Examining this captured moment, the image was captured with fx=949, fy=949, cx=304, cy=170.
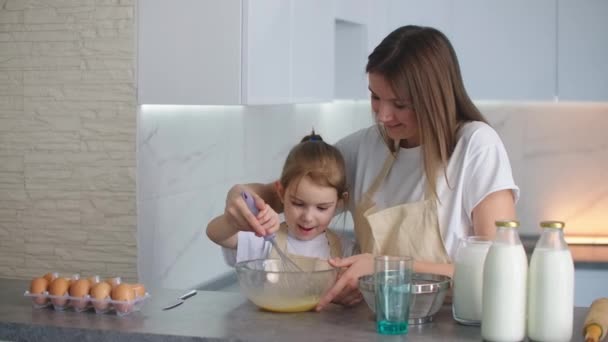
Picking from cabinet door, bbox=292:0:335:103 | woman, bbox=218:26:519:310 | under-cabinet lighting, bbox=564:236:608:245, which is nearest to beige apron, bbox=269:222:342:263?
woman, bbox=218:26:519:310

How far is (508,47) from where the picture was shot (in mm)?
4156

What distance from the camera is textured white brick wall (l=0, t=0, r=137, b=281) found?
111 inches

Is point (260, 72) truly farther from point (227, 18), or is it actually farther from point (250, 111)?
point (250, 111)

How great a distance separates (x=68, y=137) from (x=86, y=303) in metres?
0.90

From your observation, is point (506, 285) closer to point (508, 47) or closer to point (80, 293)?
point (80, 293)

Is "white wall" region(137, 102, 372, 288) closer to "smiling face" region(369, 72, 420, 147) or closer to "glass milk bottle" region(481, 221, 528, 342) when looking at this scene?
"smiling face" region(369, 72, 420, 147)

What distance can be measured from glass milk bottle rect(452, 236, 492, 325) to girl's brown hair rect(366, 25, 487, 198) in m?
0.36

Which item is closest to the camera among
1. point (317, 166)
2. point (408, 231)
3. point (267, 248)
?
point (408, 231)

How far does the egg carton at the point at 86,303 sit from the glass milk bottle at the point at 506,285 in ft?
2.51

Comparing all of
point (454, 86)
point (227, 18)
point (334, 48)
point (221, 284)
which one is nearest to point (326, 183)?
point (454, 86)

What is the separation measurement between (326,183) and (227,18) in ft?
2.16

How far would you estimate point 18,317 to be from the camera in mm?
2035

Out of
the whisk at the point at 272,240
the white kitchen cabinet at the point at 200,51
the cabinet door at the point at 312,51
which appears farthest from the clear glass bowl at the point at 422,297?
the cabinet door at the point at 312,51

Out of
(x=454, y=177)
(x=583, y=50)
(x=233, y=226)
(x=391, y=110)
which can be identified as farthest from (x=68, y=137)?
(x=583, y=50)
